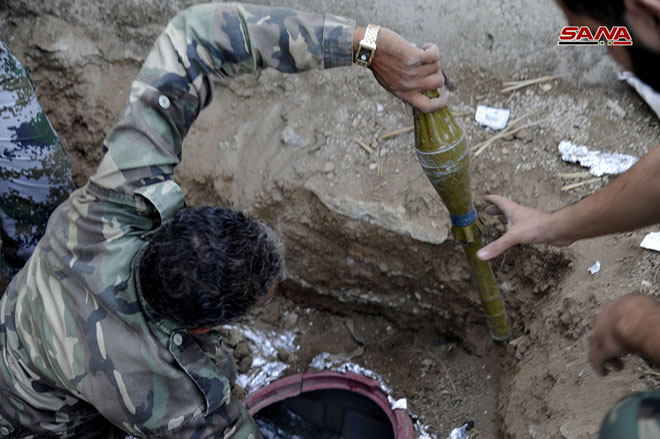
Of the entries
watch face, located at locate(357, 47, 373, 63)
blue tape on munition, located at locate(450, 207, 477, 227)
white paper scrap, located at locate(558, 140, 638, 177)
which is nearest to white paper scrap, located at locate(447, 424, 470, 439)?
blue tape on munition, located at locate(450, 207, 477, 227)

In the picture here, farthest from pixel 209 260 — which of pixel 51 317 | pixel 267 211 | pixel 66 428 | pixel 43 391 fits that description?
pixel 267 211

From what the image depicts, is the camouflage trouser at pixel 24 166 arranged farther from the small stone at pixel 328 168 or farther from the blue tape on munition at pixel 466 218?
the blue tape on munition at pixel 466 218

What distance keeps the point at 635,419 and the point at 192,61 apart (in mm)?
1283

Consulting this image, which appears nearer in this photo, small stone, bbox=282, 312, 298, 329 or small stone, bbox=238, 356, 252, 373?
small stone, bbox=238, 356, 252, 373

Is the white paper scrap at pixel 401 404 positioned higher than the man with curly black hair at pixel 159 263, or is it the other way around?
the man with curly black hair at pixel 159 263

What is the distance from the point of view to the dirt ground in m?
2.16

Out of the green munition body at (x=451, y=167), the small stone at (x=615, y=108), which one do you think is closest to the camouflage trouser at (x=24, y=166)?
the green munition body at (x=451, y=167)

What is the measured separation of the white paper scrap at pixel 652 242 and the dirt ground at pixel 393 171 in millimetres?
20

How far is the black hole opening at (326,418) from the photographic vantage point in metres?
2.43

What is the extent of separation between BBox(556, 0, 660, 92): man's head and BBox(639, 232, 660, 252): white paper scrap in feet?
3.17

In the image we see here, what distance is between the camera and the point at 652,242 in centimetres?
186

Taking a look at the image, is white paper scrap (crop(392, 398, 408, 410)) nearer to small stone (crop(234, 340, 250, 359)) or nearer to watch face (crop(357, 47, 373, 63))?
small stone (crop(234, 340, 250, 359))

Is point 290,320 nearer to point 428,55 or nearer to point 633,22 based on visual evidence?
point 428,55

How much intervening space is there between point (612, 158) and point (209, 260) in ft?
5.09
